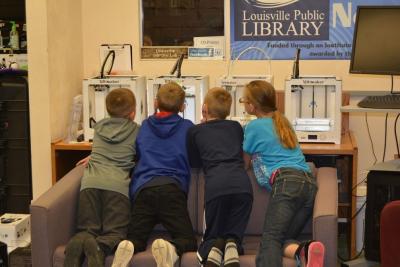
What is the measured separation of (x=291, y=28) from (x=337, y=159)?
893 mm

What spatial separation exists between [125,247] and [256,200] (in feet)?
2.53

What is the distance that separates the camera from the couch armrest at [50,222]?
9.87 ft

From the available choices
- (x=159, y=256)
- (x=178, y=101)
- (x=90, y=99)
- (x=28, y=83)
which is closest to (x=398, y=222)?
(x=159, y=256)

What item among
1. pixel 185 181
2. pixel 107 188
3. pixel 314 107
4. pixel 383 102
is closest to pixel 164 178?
pixel 185 181

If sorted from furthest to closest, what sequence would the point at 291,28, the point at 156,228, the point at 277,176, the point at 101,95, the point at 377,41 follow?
the point at 291,28 < the point at 101,95 < the point at 377,41 < the point at 156,228 < the point at 277,176

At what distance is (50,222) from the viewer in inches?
119

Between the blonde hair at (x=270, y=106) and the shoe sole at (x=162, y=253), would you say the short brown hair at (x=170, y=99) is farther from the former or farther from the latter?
the shoe sole at (x=162, y=253)

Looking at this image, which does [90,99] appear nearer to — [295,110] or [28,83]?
[28,83]

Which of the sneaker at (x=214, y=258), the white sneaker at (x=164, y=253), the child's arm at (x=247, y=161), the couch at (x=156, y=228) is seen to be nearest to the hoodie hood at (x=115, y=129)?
the couch at (x=156, y=228)

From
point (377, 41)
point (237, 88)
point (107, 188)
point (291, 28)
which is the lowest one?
point (107, 188)

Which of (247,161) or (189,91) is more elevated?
(189,91)

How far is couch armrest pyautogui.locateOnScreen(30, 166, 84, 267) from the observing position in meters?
3.01

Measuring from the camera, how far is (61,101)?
409cm

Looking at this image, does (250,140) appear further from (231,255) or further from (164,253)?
(164,253)
